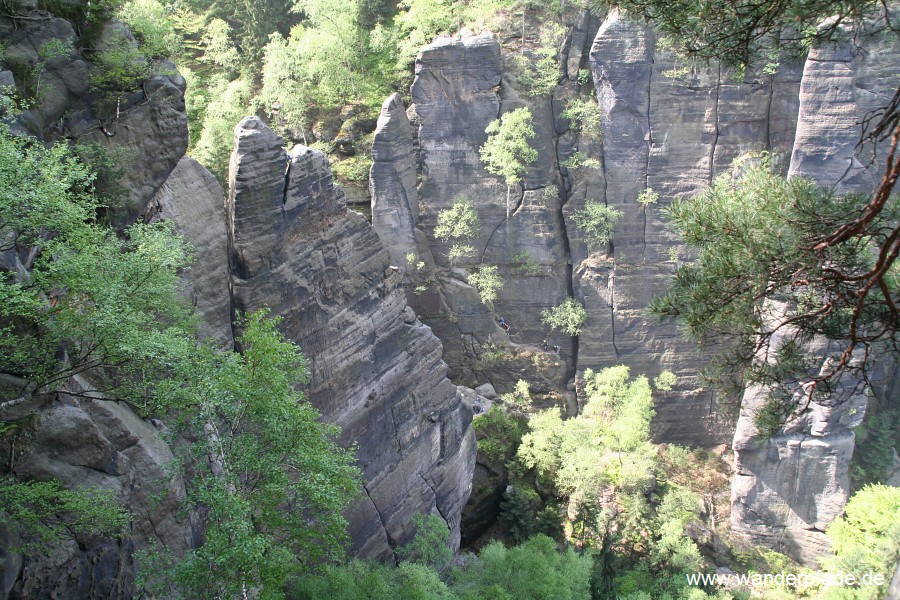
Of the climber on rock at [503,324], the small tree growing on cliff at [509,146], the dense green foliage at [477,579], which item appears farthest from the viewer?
the climber on rock at [503,324]

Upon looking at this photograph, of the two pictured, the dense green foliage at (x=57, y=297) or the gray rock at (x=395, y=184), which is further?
the gray rock at (x=395, y=184)

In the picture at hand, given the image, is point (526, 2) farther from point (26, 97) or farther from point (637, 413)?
point (26, 97)

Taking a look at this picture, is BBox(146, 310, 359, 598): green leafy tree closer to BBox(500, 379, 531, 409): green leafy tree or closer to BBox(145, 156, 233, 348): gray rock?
BBox(145, 156, 233, 348): gray rock

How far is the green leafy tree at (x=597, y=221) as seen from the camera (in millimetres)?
25453

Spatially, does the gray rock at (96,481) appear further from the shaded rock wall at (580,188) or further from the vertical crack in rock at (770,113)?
the vertical crack in rock at (770,113)

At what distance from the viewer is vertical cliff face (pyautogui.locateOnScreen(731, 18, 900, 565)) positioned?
22.2m

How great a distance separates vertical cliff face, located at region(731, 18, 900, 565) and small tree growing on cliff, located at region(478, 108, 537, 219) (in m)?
10.2

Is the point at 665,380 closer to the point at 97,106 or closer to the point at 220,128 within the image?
the point at 220,128

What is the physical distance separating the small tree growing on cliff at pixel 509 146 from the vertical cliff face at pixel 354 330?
8.07 meters

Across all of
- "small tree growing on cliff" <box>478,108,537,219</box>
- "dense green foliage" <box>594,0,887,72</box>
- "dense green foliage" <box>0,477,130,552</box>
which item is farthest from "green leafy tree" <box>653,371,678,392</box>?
"dense green foliage" <box>0,477,130,552</box>

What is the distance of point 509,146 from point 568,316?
7.70 m

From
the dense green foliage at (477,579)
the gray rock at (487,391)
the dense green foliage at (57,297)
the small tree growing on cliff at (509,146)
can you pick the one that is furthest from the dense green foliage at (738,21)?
the gray rock at (487,391)

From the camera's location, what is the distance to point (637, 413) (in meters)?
23.3

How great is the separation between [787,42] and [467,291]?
19.1 m
